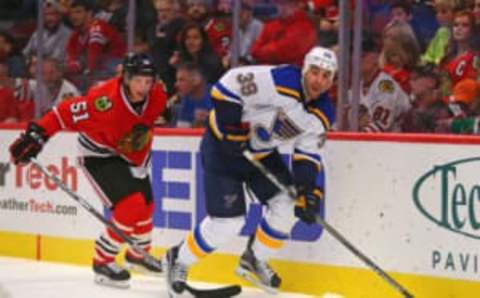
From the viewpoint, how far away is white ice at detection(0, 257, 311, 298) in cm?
566

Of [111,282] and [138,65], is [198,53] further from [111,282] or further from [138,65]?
[111,282]

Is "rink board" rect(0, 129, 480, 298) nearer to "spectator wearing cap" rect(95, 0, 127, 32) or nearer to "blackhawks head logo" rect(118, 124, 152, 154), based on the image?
"blackhawks head logo" rect(118, 124, 152, 154)

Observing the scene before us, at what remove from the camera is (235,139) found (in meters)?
5.33

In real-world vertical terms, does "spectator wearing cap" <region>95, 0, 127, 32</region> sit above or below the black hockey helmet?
above

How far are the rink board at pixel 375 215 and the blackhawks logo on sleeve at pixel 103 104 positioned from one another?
52 cm

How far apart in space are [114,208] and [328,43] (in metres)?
1.30

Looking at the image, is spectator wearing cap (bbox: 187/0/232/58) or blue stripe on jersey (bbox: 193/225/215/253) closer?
blue stripe on jersey (bbox: 193/225/215/253)

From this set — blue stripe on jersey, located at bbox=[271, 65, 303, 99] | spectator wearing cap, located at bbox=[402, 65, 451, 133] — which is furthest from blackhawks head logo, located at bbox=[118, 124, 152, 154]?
spectator wearing cap, located at bbox=[402, 65, 451, 133]

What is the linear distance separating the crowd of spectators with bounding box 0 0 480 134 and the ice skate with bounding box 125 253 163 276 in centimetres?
82

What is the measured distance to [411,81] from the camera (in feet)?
19.2

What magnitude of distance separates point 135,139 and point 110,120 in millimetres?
163

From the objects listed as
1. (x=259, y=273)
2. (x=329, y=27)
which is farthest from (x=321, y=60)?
(x=259, y=273)

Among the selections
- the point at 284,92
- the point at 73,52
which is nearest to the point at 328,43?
the point at 284,92

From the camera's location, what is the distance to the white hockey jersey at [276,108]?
5289mm
